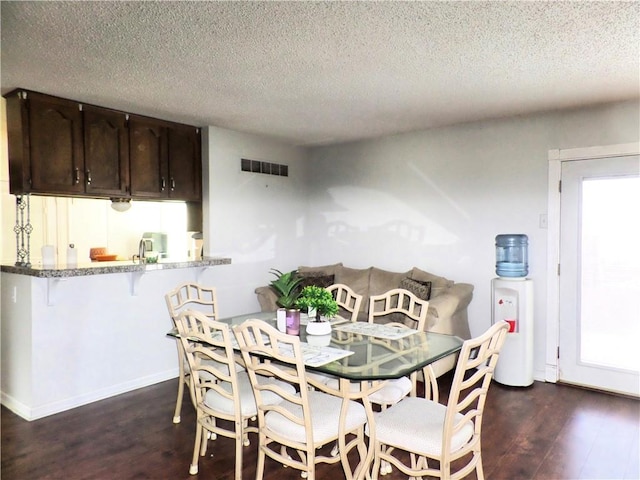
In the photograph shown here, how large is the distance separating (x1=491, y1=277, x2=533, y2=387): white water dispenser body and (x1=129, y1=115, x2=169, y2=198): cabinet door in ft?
11.0

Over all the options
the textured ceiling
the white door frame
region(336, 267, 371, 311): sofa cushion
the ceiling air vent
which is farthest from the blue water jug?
the ceiling air vent

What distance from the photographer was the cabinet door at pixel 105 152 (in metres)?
3.87

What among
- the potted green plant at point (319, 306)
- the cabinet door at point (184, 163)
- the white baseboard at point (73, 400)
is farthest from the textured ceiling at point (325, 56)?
the white baseboard at point (73, 400)

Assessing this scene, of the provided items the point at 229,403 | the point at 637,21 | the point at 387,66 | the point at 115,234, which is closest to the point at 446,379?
the point at 229,403

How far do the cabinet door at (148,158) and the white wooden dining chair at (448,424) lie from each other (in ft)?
10.3

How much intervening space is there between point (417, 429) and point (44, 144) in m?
3.43

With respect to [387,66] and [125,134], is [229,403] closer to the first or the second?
[387,66]

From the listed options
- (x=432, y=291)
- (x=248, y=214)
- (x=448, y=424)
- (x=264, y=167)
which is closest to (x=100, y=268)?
(x=248, y=214)

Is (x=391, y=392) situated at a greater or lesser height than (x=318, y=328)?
lesser

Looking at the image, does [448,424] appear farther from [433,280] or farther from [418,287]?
[433,280]

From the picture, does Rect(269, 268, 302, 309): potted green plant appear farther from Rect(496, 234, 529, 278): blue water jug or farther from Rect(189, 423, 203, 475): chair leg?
Rect(189, 423, 203, 475): chair leg

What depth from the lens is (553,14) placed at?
2.23 meters

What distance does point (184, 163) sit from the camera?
4.64 m

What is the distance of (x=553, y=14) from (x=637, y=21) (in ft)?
1.53
